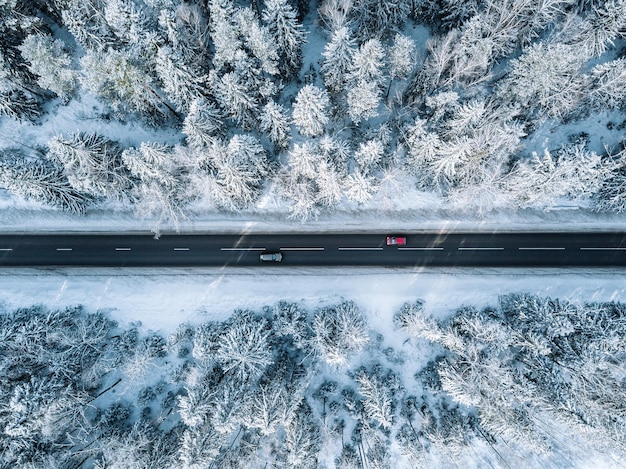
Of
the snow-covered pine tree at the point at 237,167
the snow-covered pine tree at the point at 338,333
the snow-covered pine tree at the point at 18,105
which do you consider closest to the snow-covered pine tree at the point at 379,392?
the snow-covered pine tree at the point at 338,333

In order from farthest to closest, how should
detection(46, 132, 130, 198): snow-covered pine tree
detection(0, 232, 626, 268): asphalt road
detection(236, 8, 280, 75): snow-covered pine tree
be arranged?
1. detection(0, 232, 626, 268): asphalt road
2. detection(46, 132, 130, 198): snow-covered pine tree
3. detection(236, 8, 280, 75): snow-covered pine tree

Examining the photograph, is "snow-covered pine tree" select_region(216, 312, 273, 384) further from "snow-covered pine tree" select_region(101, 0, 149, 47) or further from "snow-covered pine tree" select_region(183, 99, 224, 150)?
"snow-covered pine tree" select_region(101, 0, 149, 47)

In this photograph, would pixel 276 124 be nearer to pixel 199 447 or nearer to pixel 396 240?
pixel 396 240

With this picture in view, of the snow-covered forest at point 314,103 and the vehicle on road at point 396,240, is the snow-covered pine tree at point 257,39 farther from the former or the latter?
the vehicle on road at point 396,240

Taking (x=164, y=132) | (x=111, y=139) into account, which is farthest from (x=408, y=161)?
(x=111, y=139)

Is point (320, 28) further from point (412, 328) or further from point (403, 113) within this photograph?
point (412, 328)

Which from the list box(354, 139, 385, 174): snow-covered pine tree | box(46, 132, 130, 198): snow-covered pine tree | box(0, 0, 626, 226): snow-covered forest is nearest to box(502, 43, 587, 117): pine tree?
box(0, 0, 626, 226): snow-covered forest
